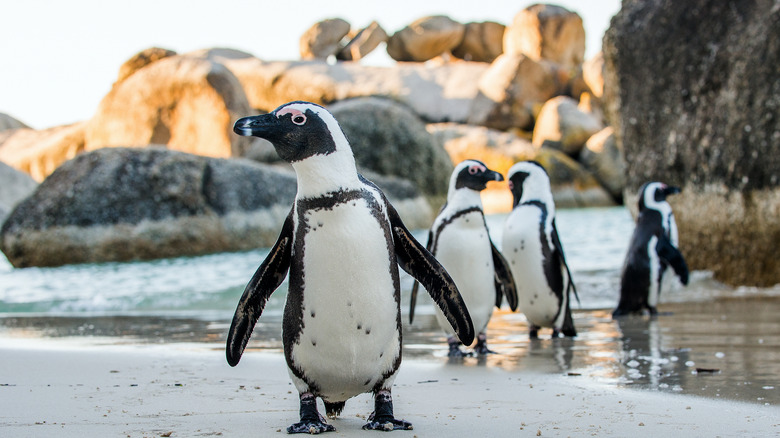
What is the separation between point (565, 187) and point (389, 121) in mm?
14085

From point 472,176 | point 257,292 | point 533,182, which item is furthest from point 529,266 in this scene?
point 257,292

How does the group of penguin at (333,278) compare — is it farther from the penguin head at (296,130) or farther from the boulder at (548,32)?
the boulder at (548,32)

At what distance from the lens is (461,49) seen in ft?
168

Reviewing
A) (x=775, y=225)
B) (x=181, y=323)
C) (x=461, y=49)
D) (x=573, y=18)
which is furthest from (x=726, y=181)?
(x=461, y=49)

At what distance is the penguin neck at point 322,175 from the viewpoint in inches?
95.1

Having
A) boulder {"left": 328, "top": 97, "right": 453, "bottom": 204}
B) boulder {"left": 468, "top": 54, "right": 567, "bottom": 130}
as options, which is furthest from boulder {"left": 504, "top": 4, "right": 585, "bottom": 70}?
boulder {"left": 328, "top": 97, "right": 453, "bottom": 204}

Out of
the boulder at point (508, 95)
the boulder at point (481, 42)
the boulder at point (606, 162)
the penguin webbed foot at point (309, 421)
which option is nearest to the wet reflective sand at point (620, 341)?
the penguin webbed foot at point (309, 421)

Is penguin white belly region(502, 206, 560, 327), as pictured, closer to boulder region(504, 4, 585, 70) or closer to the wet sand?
the wet sand

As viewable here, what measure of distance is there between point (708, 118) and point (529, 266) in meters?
3.22

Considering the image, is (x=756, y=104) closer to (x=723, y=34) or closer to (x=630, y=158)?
(x=723, y=34)

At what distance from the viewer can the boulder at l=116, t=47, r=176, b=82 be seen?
27.1 metres

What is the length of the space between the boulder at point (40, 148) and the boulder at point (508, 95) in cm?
1481

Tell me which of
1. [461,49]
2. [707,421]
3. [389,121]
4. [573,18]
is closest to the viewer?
[707,421]

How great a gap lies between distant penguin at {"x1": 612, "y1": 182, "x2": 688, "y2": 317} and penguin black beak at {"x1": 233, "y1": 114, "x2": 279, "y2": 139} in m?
3.94
